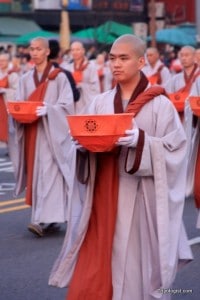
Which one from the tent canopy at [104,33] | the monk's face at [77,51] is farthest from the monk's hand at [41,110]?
the tent canopy at [104,33]

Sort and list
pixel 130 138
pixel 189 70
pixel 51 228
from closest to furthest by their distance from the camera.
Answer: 1. pixel 130 138
2. pixel 51 228
3. pixel 189 70

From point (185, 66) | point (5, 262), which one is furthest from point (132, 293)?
point (185, 66)

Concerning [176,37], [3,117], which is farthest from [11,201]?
[176,37]

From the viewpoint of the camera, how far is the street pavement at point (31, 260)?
7.01m

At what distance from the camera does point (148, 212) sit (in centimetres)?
558

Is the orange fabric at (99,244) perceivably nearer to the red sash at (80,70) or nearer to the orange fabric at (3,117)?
the orange fabric at (3,117)

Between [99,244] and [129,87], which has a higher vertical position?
[129,87]

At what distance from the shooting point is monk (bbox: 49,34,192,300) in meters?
5.51

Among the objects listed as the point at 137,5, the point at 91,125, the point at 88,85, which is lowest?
the point at 137,5

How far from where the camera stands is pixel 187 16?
50.3 meters

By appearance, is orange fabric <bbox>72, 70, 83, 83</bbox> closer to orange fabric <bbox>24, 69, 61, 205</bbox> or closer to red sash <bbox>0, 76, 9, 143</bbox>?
red sash <bbox>0, 76, 9, 143</bbox>

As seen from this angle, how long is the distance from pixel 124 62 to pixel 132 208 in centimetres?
80

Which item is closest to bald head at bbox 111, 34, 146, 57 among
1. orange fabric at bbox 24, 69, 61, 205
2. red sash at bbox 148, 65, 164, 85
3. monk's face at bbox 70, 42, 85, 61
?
orange fabric at bbox 24, 69, 61, 205

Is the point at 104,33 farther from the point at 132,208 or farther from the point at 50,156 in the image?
the point at 132,208
